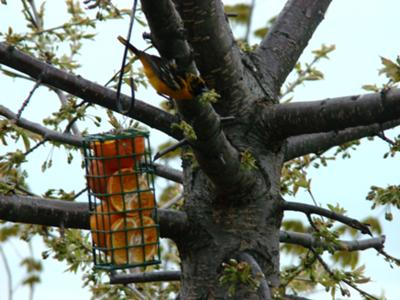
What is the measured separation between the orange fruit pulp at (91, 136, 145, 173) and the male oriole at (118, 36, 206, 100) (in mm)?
727

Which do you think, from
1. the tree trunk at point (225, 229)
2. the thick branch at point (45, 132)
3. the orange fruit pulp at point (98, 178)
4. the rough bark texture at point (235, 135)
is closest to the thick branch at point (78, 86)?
the rough bark texture at point (235, 135)

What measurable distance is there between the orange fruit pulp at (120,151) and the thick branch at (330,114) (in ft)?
2.17

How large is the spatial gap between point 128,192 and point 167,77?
2.77 ft

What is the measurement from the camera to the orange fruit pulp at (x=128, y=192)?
12.2 ft

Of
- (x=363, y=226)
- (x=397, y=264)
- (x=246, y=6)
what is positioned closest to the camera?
(x=363, y=226)

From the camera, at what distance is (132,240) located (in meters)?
3.77

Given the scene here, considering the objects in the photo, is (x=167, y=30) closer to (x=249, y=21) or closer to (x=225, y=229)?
(x=225, y=229)

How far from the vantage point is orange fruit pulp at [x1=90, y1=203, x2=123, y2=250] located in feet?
12.2

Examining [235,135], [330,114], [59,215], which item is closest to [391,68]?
[330,114]

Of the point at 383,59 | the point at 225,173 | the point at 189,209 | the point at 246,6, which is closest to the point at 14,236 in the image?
the point at 246,6

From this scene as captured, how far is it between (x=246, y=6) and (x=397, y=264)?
279cm

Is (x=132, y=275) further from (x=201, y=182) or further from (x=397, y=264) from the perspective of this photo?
(x=397, y=264)

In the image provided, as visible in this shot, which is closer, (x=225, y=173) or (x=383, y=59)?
(x=383, y=59)

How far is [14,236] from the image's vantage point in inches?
279
